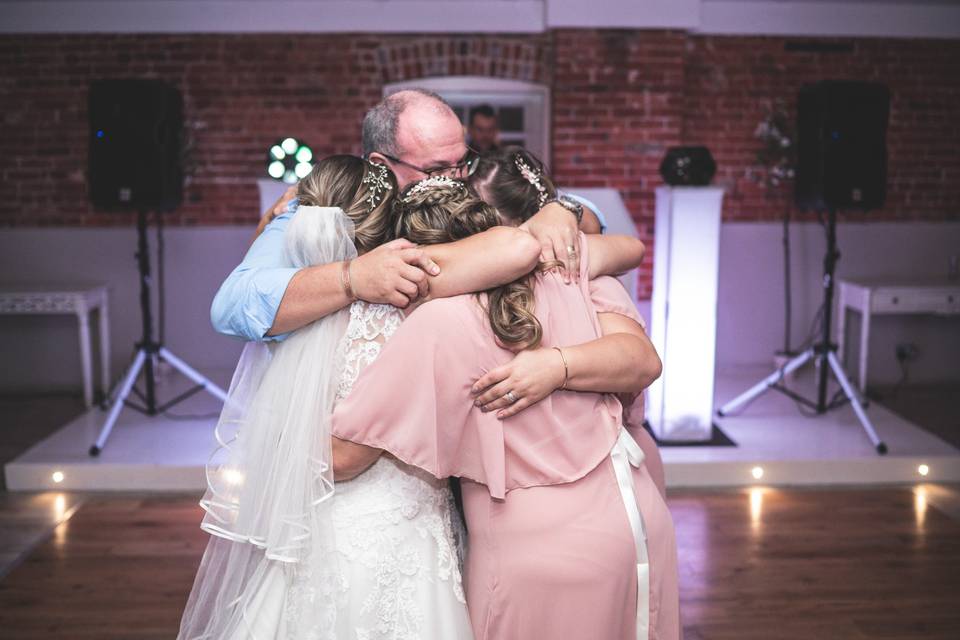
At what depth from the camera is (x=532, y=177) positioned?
2139 millimetres

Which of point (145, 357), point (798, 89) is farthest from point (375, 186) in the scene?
point (798, 89)

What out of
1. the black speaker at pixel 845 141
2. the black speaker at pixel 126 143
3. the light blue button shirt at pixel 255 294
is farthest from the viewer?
the black speaker at pixel 845 141

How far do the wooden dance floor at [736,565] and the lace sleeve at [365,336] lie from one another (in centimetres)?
169

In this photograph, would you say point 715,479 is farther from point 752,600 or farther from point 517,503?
point 517,503

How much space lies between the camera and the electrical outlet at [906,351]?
242 inches

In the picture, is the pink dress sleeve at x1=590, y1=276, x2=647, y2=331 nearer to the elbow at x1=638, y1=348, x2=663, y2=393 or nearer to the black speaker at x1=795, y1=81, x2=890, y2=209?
the elbow at x1=638, y1=348, x2=663, y2=393

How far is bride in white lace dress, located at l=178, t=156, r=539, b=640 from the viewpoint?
1695mm

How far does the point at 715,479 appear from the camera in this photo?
168 inches

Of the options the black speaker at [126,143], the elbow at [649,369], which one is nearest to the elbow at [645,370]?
the elbow at [649,369]

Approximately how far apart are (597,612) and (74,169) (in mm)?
5400

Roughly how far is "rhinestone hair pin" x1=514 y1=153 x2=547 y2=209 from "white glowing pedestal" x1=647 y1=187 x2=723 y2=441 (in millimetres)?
2319

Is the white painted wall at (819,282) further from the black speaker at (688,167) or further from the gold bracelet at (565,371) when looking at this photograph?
the gold bracelet at (565,371)

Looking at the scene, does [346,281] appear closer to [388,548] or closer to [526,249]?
[526,249]

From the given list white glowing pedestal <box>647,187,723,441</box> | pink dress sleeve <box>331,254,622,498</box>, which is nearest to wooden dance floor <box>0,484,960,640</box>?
white glowing pedestal <box>647,187,723,441</box>
